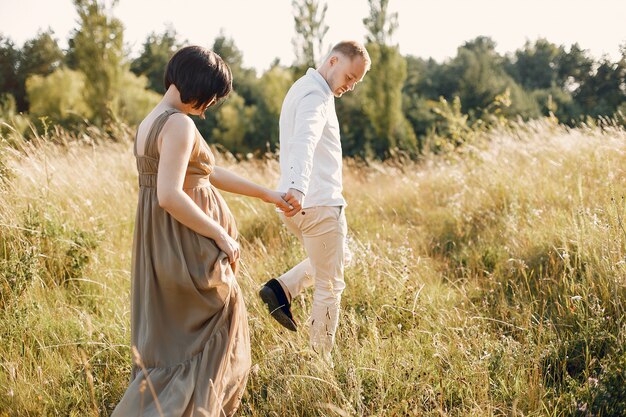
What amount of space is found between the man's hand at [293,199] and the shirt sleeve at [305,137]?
2 cm

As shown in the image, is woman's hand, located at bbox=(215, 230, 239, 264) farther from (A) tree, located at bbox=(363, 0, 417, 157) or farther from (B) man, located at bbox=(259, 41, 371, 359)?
(A) tree, located at bbox=(363, 0, 417, 157)

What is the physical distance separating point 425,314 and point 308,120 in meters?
1.53

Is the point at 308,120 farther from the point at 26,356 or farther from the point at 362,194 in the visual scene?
the point at 362,194

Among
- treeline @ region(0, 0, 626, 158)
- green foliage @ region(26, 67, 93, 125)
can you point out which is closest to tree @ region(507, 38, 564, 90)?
treeline @ region(0, 0, 626, 158)

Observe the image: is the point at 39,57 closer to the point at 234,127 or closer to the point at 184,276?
the point at 234,127

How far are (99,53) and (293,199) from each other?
21051 millimetres

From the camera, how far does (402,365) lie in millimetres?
2846

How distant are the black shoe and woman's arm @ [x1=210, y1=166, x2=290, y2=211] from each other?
2.32 ft

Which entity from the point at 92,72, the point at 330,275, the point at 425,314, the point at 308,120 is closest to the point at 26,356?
the point at 330,275

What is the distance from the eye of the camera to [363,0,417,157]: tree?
71.5ft

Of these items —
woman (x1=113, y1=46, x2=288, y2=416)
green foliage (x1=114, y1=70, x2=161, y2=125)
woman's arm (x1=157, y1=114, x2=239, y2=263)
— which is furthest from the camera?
green foliage (x1=114, y1=70, x2=161, y2=125)

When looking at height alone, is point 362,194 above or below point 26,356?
above

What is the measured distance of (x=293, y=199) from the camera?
2.91 metres

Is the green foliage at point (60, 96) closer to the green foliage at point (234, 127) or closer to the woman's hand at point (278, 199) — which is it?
the green foliage at point (234, 127)
